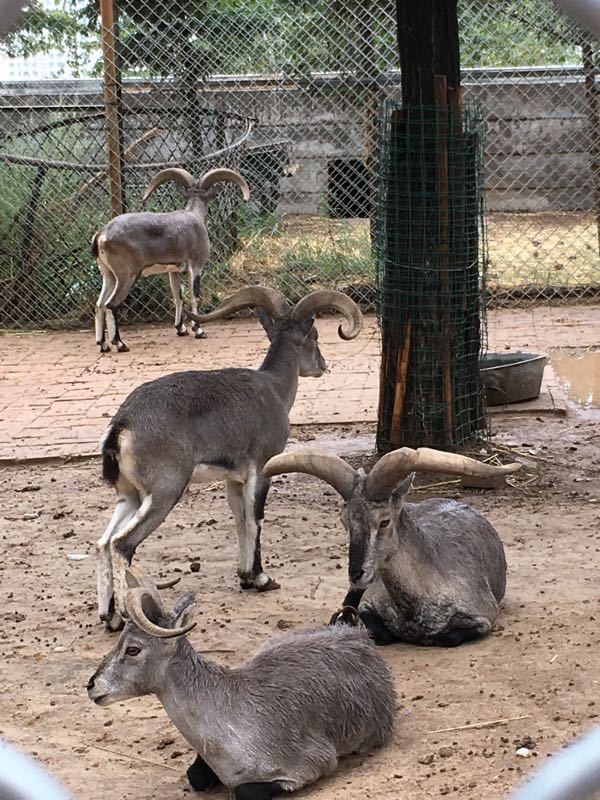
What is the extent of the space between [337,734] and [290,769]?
26 cm

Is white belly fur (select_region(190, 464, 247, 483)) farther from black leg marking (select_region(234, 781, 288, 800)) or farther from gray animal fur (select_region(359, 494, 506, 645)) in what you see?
black leg marking (select_region(234, 781, 288, 800))

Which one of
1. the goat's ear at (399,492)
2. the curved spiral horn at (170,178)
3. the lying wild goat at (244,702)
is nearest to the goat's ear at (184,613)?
the lying wild goat at (244,702)

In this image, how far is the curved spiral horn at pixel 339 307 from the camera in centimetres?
700

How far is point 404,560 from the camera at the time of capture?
5492 millimetres

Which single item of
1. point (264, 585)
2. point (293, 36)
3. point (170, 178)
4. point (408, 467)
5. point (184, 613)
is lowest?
point (264, 585)

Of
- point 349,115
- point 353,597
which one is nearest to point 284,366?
point 353,597

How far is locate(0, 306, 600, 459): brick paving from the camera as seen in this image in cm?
976

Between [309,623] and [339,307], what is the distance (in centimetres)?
198

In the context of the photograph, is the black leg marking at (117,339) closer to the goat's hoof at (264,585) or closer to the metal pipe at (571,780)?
the goat's hoof at (264,585)

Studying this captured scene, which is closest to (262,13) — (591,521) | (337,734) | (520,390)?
(520,390)

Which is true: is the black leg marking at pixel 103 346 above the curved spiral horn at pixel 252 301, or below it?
above

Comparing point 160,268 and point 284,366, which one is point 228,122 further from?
point 284,366

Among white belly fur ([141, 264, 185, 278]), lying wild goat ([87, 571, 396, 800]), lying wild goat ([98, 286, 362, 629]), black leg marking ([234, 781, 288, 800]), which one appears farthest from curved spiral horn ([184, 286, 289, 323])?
white belly fur ([141, 264, 185, 278])

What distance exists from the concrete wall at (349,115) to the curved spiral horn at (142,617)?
9.65 m
